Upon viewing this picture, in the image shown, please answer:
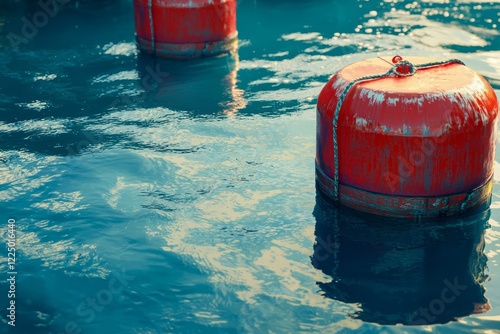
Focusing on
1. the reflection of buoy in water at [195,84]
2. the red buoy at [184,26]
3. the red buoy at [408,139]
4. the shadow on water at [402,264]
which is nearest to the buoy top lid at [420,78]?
the red buoy at [408,139]

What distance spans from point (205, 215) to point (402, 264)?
7.09 feet

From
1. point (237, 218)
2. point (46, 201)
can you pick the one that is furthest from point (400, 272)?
point (46, 201)

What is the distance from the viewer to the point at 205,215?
25.7ft

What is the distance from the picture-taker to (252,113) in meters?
10.3

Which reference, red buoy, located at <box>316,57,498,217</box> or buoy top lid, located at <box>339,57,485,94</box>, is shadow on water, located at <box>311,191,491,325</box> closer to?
red buoy, located at <box>316,57,498,217</box>

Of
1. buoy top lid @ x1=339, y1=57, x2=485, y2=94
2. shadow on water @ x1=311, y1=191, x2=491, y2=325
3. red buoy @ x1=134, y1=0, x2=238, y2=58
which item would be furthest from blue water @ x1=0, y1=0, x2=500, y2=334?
buoy top lid @ x1=339, y1=57, x2=485, y2=94

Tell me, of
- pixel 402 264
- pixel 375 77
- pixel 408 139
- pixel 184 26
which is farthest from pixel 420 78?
pixel 184 26

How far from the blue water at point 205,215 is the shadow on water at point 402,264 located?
2cm

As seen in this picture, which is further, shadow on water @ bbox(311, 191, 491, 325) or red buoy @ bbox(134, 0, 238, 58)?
red buoy @ bbox(134, 0, 238, 58)

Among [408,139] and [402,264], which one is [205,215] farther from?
[408,139]

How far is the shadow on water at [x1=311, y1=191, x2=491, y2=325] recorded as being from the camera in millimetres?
6375

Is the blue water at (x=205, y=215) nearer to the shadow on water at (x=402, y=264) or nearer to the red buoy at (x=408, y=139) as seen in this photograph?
the shadow on water at (x=402, y=264)

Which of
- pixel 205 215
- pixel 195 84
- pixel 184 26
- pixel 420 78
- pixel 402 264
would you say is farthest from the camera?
pixel 184 26

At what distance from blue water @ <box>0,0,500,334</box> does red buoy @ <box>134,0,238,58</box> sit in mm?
272
